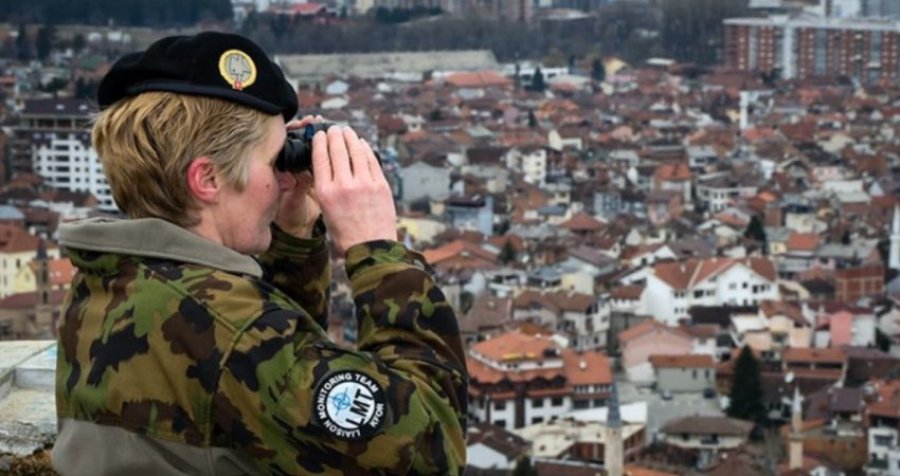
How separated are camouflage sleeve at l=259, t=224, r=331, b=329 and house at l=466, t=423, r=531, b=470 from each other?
800 cm

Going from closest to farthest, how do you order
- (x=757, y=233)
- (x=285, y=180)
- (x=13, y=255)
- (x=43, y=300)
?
(x=285, y=180), (x=43, y=300), (x=13, y=255), (x=757, y=233)

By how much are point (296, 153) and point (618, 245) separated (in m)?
Answer: 15.5

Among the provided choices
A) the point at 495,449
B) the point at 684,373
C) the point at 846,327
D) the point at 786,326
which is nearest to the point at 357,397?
the point at 495,449

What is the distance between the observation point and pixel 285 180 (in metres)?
0.90

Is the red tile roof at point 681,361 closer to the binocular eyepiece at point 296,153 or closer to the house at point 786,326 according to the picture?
the house at point 786,326

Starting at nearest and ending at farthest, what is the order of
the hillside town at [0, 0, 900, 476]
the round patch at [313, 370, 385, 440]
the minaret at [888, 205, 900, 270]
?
the round patch at [313, 370, 385, 440] < the hillside town at [0, 0, 900, 476] < the minaret at [888, 205, 900, 270]

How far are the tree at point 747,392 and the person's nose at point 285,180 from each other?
389 inches

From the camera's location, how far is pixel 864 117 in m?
26.7

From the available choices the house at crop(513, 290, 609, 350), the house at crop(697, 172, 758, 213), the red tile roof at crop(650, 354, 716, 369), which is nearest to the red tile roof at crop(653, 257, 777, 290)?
A: the house at crop(513, 290, 609, 350)

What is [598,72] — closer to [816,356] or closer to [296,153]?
[816,356]

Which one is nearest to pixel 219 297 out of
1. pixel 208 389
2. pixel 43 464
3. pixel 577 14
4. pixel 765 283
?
pixel 208 389

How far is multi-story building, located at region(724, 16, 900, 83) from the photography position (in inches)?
1319

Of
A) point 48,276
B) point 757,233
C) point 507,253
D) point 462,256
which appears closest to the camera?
point 48,276

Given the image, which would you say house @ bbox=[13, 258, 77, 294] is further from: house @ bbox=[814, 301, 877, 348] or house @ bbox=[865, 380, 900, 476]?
house @ bbox=[865, 380, 900, 476]
